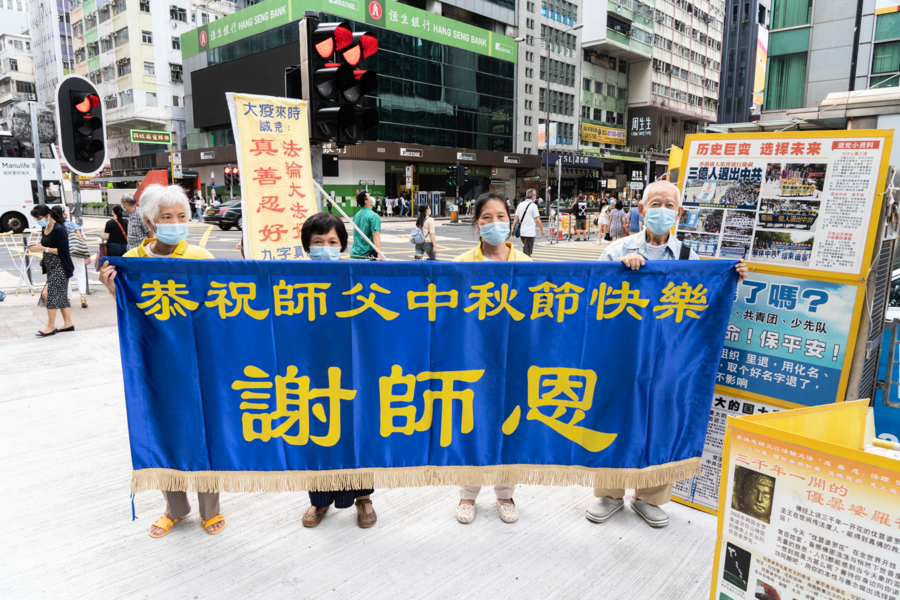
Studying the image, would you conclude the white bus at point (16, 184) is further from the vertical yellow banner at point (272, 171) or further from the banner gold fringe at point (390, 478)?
the banner gold fringe at point (390, 478)

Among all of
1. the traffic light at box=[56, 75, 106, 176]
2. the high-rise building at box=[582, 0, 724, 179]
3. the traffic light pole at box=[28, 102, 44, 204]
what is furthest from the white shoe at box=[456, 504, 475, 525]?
the high-rise building at box=[582, 0, 724, 179]

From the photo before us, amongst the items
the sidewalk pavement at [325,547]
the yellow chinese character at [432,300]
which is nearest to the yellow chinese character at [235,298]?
the sidewalk pavement at [325,547]

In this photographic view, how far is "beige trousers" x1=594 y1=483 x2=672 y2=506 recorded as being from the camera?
305cm

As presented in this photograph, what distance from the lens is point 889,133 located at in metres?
2.59

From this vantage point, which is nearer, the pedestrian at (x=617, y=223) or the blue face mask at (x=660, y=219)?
the blue face mask at (x=660, y=219)

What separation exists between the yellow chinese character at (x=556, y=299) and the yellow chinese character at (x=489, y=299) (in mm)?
114

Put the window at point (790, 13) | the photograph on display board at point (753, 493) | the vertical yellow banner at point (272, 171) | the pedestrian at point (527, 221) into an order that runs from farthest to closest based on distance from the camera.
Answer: the window at point (790, 13), the pedestrian at point (527, 221), the vertical yellow banner at point (272, 171), the photograph on display board at point (753, 493)

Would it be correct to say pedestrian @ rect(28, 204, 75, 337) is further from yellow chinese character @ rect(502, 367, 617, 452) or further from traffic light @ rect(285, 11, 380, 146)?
yellow chinese character @ rect(502, 367, 617, 452)

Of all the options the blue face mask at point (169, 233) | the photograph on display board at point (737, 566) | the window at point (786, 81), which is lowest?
the photograph on display board at point (737, 566)

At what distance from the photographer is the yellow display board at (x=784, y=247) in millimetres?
2734

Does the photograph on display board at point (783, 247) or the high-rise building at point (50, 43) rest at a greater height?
the high-rise building at point (50, 43)

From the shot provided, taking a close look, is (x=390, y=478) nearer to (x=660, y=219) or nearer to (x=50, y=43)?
(x=660, y=219)

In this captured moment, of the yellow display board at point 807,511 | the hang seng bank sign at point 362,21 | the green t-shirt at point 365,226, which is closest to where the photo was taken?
the yellow display board at point 807,511

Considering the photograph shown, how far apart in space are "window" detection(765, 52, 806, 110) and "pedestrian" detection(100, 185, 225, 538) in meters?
21.6
